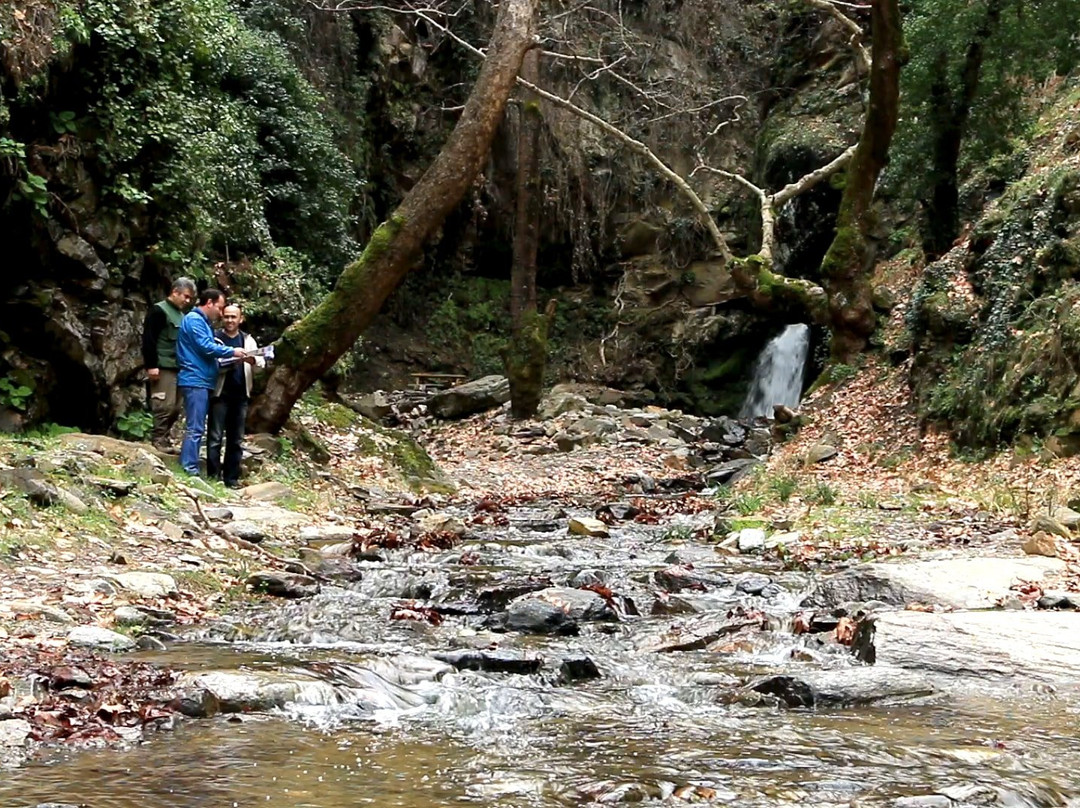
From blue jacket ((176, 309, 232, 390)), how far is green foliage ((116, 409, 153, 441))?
1294mm

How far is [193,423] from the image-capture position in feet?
31.6

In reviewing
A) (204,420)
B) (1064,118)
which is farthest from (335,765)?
(1064,118)

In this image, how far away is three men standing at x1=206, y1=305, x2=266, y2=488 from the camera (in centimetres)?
984

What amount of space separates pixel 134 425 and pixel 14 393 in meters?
1.18

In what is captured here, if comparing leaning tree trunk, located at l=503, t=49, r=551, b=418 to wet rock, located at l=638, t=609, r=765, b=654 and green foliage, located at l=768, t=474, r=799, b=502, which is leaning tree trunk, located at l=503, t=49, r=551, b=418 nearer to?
green foliage, located at l=768, t=474, r=799, b=502

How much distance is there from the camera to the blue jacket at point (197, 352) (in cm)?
945

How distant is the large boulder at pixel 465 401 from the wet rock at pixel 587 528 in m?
11.6

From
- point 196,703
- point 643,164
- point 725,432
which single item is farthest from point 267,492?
point 643,164

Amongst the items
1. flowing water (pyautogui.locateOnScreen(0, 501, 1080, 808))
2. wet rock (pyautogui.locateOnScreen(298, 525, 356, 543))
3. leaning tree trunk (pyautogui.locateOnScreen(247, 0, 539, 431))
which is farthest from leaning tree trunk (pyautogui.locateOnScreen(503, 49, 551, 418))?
flowing water (pyautogui.locateOnScreen(0, 501, 1080, 808))

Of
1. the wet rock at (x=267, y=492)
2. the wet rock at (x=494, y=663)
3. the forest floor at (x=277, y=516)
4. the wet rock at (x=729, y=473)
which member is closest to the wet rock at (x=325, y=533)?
the forest floor at (x=277, y=516)

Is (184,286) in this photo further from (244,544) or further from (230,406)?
(244,544)

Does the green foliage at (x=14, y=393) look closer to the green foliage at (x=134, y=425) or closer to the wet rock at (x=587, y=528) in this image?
the green foliage at (x=134, y=425)

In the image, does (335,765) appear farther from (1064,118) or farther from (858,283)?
(1064,118)

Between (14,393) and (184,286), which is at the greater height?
(184,286)
